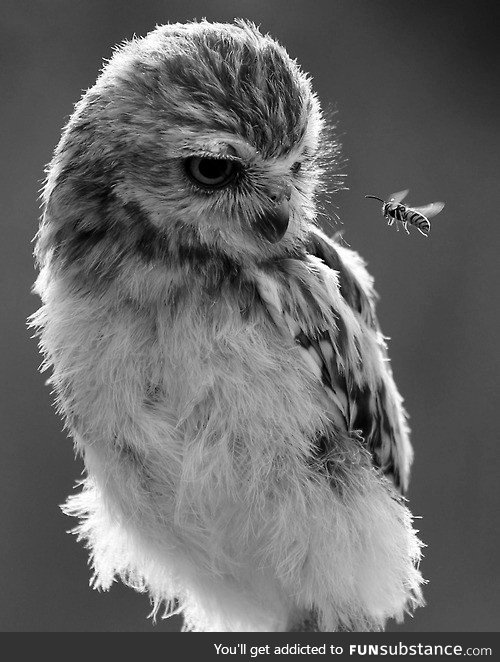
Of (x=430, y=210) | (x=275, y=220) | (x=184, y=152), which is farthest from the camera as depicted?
(x=430, y=210)

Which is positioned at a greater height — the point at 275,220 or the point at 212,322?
the point at 275,220

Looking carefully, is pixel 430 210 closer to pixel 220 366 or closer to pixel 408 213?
pixel 408 213

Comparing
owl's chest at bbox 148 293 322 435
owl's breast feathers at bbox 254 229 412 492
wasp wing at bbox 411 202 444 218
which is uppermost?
wasp wing at bbox 411 202 444 218

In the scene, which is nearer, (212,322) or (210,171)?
(210,171)

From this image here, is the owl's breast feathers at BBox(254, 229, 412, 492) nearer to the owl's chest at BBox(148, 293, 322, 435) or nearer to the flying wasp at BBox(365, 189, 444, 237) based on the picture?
the owl's chest at BBox(148, 293, 322, 435)

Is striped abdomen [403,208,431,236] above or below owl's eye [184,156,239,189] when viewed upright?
above

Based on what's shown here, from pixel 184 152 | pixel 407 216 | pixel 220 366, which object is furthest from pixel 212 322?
pixel 407 216

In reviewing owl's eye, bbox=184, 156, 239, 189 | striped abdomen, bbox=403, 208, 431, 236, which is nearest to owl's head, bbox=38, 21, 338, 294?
owl's eye, bbox=184, 156, 239, 189

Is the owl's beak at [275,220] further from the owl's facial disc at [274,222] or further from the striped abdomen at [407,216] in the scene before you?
the striped abdomen at [407,216]
